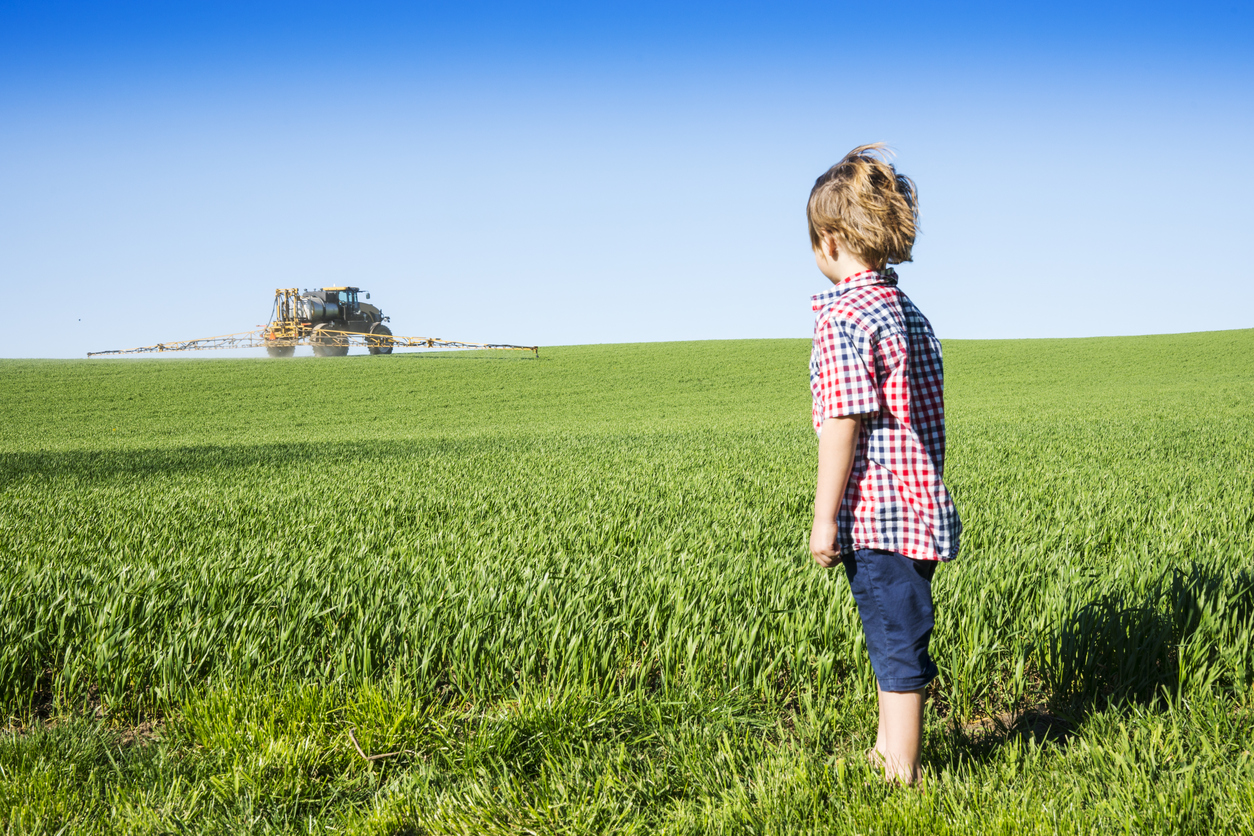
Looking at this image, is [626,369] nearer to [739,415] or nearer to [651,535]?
[739,415]

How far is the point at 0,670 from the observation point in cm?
270

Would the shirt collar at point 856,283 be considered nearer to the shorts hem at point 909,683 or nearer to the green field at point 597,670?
the shorts hem at point 909,683

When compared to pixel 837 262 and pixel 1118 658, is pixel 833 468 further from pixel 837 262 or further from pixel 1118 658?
pixel 1118 658

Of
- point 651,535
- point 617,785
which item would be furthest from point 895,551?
point 651,535

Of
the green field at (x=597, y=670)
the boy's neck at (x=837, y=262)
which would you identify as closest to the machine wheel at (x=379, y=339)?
the green field at (x=597, y=670)

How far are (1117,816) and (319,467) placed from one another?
983cm

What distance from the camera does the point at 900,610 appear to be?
1896 mm

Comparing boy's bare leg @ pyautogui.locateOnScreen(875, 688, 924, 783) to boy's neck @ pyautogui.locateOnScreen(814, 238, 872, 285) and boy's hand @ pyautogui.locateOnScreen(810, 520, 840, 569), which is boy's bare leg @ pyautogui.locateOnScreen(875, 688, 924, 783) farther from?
boy's neck @ pyautogui.locateOnScreen(814, 238, 872, 285)

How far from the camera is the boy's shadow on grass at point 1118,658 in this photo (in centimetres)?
250

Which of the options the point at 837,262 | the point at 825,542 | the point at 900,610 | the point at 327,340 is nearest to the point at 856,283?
the point at 837,262

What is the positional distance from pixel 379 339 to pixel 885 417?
1570 inches

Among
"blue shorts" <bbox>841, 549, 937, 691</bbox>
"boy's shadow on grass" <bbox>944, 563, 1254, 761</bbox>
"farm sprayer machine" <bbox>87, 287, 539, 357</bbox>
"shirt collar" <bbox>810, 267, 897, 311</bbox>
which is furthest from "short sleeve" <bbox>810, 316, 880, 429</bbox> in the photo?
"farm sprayer machine" <bbox>87, 287, 539, 357</bbox>

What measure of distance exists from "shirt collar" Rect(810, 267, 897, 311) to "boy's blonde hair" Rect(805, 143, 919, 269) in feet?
0.12

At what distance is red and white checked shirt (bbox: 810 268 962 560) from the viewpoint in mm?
1839
